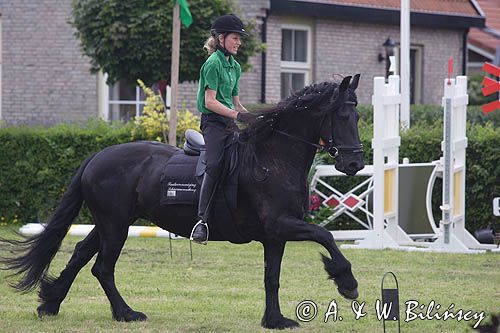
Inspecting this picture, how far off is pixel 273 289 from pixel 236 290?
232 centimetres

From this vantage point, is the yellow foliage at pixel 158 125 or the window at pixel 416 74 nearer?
the yellow foliage at pixel 158 125

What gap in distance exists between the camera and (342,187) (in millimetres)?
16406

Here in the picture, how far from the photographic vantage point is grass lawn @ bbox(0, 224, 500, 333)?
29.1ft

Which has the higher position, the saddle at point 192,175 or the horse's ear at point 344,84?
the horse's ear at point 344,84

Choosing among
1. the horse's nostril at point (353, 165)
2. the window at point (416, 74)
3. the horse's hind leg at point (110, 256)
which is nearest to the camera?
the horse's nostril at point (353, 165)

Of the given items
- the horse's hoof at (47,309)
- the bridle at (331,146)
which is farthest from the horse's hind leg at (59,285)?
the bridle at (331,146)

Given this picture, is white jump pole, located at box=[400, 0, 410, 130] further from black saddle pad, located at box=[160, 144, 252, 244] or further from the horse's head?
the horse's head

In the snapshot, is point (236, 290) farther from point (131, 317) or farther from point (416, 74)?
point (416, 74)

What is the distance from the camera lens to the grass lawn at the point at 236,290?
8867mm

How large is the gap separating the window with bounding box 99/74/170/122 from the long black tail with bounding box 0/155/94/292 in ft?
45.0

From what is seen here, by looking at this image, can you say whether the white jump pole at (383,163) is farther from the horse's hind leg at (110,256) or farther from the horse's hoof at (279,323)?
the horse's hoof at (279,323)

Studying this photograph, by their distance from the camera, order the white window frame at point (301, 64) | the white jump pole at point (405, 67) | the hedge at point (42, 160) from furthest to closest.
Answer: the white window frame at point (301, 64), the white jump pole at point (405, 67), the hedge at point (42, 160)

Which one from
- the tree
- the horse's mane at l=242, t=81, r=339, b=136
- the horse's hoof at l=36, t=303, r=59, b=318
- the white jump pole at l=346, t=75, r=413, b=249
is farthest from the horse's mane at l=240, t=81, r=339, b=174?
the tree

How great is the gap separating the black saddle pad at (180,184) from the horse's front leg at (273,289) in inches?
30.2
